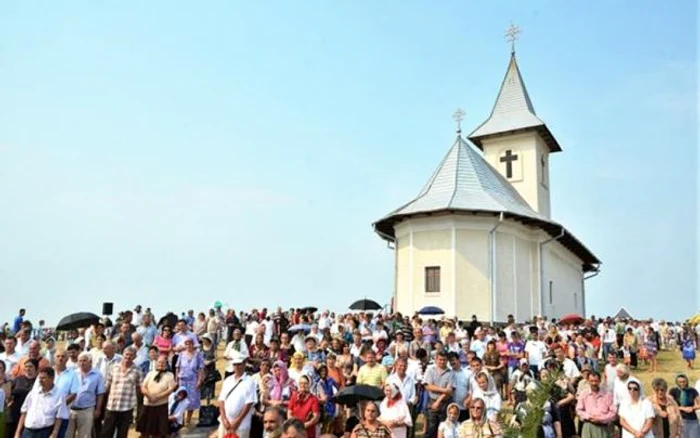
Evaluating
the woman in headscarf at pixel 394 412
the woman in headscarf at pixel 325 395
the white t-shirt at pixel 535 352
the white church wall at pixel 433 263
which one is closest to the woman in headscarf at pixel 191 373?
the woman in headscarf at pixel 325 395

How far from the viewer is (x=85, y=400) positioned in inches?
397

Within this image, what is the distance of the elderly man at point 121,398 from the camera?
33.1 ft

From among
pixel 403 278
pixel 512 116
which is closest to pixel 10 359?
pixel 403 278

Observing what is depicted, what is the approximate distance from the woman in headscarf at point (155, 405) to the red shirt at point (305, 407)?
2.06 m

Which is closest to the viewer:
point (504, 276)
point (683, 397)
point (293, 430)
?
point (293, 430)

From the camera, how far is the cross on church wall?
36.5m

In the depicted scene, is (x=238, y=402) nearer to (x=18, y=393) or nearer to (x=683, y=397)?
(x=18, y=393)

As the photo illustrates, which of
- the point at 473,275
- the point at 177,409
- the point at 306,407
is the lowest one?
the point at 177,409

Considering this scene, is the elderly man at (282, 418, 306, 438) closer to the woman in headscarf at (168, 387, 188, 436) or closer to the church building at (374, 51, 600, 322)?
the woman in headscarf at (168, 387, 188, 436)

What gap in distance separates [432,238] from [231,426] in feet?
59.6

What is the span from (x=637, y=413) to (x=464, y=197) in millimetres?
17527

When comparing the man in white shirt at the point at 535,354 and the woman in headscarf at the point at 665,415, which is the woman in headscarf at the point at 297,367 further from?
the man in white shirt at the point at 535,354

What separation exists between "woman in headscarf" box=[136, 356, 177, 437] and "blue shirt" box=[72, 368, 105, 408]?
63 centimetres

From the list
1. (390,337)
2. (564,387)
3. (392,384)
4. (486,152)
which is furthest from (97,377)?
(486,152)
